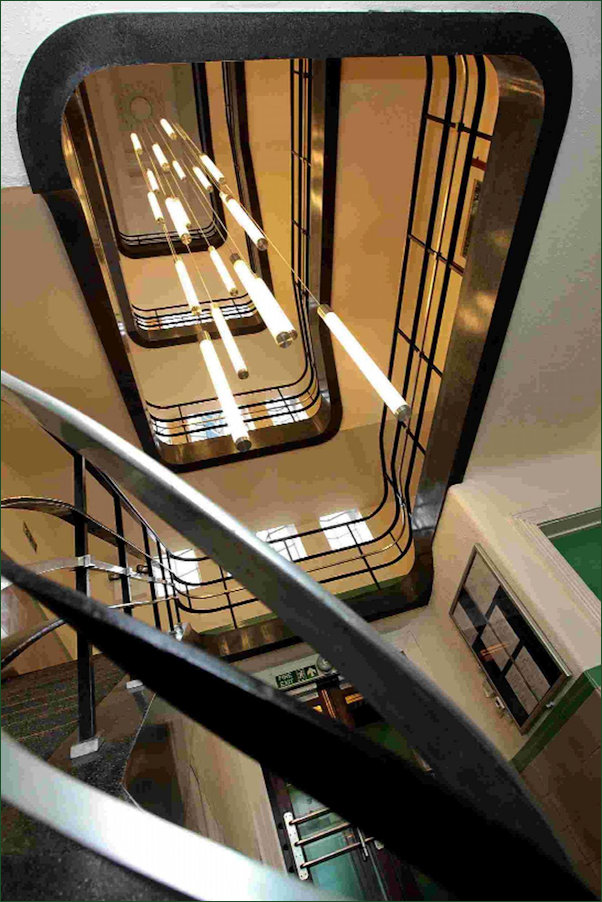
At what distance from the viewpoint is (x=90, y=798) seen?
693 millimetres

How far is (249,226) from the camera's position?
8.57 ft

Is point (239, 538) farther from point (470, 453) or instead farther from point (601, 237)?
point (470, 453)

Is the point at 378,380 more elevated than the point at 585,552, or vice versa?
the point at 378,380

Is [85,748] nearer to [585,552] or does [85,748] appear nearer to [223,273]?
[585,552]

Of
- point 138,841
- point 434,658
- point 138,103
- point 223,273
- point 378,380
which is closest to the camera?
point 138,841

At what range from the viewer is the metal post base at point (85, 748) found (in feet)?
4.85

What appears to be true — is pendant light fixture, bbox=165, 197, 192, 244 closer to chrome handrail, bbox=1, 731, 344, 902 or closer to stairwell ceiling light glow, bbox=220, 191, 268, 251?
stairwell ceiling light glow, bbox=220, 191, 268, 251

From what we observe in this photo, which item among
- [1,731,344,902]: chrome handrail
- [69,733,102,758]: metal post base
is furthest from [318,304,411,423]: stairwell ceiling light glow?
[1,731,344,902]: chrome handrail

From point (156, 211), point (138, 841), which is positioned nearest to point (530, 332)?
point (138, 841)

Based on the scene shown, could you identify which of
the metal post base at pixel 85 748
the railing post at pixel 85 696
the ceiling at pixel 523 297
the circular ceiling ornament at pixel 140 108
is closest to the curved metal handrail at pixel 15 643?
the railing post at pixel 85 696

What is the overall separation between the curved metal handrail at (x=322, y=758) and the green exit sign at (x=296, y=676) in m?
3.70

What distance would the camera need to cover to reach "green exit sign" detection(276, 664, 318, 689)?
4.22 m

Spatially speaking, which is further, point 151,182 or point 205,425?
point 205,425

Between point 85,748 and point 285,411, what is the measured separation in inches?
192
